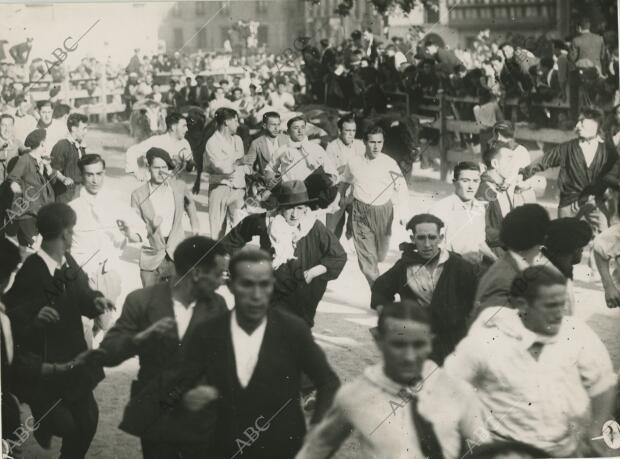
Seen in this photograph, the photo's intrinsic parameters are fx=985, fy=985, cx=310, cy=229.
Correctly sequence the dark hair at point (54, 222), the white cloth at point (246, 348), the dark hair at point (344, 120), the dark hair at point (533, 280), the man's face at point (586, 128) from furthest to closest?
the man's face at point (586, 128) < the dark hair at point (344, 120) < the dark hair at point (533, 280) < the dark hair at point (54, 222) < the white cloth at point (246, 348)

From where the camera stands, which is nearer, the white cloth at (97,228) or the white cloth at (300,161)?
the white cloth at (97,228)

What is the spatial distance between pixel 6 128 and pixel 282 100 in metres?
1.45

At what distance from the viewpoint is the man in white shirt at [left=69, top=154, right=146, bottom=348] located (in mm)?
5062

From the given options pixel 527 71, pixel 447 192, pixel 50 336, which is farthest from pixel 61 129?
pixel 527 71

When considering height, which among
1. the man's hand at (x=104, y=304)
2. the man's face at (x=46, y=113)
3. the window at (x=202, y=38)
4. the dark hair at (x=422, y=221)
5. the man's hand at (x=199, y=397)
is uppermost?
the window at (x=202, y=38)

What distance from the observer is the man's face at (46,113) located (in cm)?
512

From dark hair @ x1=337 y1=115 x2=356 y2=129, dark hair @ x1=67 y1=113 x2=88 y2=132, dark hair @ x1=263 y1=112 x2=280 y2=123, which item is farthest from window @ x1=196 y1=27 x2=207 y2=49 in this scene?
dark hair @ x1=337 y1=115 x2=356 y2=129

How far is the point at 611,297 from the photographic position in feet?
17.8

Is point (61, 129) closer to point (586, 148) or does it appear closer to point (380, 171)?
point (380, 171)

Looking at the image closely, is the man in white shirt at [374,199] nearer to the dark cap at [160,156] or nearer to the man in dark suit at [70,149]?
the dark cap at [160,156]

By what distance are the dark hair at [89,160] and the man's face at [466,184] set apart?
187 centimetres

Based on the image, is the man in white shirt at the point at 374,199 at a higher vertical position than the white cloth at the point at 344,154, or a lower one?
lower

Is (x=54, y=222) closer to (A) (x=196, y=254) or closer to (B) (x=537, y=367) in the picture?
(A) (x=196, y=254)

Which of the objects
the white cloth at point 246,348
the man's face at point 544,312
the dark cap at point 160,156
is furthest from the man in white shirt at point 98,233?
the man's face at point 544,312
